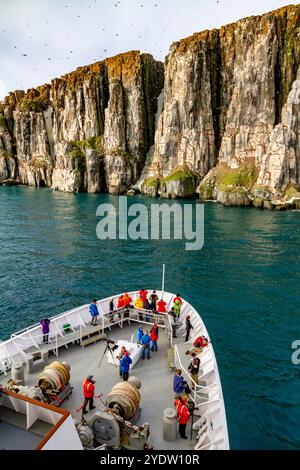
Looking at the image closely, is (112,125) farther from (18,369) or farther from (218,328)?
(18,369)

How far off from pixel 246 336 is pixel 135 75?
152067 millimetres

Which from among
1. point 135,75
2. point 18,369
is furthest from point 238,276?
point 135,75

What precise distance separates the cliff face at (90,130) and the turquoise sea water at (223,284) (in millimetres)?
70465

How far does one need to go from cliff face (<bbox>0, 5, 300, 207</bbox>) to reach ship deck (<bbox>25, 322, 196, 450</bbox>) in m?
85.8

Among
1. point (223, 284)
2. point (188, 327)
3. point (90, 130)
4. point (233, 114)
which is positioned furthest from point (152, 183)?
point (188, 327)

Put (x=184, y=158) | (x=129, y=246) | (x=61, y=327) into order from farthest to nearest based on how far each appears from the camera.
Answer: (x=184, y=158) → (x=129, y=246) → (x=61, y=327)

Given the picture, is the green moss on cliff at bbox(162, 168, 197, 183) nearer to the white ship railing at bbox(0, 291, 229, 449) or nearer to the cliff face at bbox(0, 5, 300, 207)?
the cliff face at bbox(0, 5, 300, 207)

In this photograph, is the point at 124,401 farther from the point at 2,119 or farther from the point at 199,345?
the point at 2,119

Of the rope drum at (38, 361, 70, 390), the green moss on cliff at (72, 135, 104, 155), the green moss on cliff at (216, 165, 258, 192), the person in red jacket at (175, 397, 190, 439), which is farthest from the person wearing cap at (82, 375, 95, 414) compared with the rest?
the green moss on cliff at (72, 135, 104, 155)

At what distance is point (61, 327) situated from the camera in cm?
2109

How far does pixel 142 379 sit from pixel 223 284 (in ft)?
80.2

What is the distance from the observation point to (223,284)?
39031 millimetres

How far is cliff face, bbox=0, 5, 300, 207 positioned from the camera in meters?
108

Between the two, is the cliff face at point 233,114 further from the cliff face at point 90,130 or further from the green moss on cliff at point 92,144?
the green moss on cliff at point 92,144
